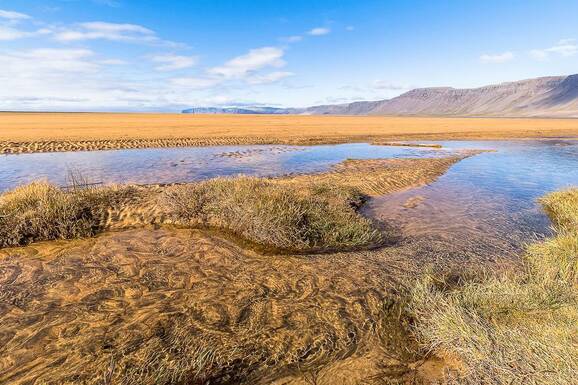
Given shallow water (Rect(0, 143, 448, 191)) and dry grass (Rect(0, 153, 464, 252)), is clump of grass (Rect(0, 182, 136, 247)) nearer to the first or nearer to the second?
dry grass (Rect(0, 153, 464, 252))

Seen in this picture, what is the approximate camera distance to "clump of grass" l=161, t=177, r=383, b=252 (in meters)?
7.94

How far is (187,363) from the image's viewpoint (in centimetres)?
403

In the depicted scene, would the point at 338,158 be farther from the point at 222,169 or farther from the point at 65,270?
the point at 65,270

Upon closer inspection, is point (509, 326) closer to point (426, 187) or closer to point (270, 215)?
point (270, 215)

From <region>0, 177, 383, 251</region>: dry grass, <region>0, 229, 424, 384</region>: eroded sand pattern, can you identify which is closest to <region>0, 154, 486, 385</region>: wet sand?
<region>0, 229, 424, 384</region>: eroded sand pattern

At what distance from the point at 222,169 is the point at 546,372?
56.5 feet

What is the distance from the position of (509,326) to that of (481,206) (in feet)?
28.5

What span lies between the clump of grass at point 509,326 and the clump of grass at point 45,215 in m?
7.93

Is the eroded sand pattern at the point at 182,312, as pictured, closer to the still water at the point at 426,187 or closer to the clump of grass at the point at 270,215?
the clump of grass at the point at 270,215

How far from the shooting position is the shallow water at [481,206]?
8.90m

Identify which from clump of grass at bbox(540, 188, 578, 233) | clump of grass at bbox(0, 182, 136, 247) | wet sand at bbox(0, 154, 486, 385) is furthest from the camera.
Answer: clump of grass at bbox(540, 188, 578, 233)

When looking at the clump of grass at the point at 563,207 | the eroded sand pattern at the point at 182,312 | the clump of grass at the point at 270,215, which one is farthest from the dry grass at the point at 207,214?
the clump of grass at the point at 563,207

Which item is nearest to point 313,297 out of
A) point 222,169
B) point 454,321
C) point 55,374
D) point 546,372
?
point 454,321

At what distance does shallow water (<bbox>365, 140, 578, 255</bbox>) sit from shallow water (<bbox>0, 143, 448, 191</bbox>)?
6.50m
